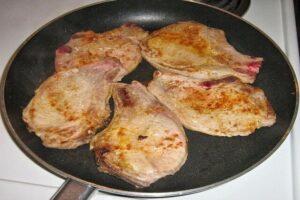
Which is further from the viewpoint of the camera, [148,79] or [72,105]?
[148,79]

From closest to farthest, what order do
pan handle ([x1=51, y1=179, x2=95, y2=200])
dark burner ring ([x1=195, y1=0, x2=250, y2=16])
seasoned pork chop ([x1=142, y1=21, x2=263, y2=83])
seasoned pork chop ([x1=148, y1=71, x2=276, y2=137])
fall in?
1. pan handle ([x1=51, y1=179, x2=95, y2=200])
2. seasoned pork chop ([x1=148, y1=71, x2=276, y2=137])
3. seasoned pork chop ([x1=142, y1=21, x2=263, y2=83])
4. dark burner ring ([x1=195, y1=0, x2=250, y2=16])

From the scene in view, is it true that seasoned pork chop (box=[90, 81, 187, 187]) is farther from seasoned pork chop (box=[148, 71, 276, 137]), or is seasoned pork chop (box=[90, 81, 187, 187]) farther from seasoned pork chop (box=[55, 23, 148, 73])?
seasoned pork chop (box=[55, 23, 148, 73])

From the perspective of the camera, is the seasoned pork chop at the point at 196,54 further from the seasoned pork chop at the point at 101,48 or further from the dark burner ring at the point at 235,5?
the dark burner ring at the point at 235,5

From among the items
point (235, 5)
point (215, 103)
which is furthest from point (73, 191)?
point (235, 5)

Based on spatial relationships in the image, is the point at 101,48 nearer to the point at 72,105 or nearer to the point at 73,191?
the point at 72,105

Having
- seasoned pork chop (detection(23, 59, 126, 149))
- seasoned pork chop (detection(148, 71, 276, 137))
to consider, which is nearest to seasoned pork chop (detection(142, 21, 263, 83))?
seasoned pork chop (detection(148, 71, 276, 137))

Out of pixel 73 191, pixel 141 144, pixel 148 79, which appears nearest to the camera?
pixel 73 191

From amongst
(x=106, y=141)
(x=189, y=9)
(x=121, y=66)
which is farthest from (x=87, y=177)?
(x=189, y=9)
